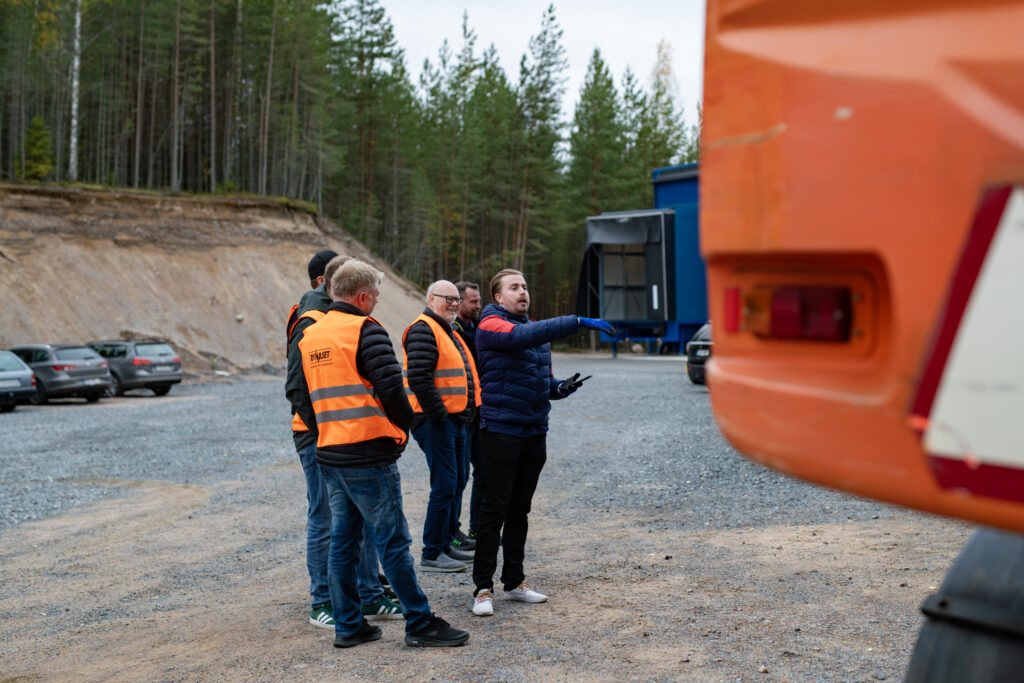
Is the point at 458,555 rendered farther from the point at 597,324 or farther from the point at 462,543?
Result: the point at 597,324

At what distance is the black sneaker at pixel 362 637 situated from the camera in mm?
5344

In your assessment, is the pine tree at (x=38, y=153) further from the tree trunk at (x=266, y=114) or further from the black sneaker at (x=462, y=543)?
the black sneaker at (x=462, y=543)

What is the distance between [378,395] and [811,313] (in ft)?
12.5

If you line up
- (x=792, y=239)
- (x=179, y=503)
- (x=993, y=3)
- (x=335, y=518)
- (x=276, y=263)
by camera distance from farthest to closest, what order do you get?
1. (x=276, y=263)
2. (x=179, y=503)
3. (x=335, y=518)
4. (x=792, y=239)
5. (x=993, y=3)

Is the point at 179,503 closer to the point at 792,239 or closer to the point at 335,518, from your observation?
the point at 335,518

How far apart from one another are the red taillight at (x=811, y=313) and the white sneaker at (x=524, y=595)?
4.65 metres

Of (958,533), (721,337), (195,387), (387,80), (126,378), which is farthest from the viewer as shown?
(387,80)

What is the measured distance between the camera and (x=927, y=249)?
1.38 metres

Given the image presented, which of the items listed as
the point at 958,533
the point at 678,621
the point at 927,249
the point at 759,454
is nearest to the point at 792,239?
the point at 927,249

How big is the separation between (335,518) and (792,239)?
428 centimetres

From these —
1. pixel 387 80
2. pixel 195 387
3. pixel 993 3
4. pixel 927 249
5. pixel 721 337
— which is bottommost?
pixel 195 387

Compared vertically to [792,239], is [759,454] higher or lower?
lower

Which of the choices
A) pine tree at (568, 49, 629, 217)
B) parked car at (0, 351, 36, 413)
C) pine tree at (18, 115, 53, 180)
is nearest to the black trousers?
parked car at (0, 351, 36, 413)

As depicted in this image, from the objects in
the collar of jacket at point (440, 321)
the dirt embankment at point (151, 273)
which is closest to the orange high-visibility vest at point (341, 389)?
the collar of jacket at point (440, 321)
